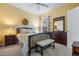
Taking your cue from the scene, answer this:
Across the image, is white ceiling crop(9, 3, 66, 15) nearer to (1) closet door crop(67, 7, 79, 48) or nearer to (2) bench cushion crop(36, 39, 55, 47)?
(1) closet door crop(67, 7, 79, 48)

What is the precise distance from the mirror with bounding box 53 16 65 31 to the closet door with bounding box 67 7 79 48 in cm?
11

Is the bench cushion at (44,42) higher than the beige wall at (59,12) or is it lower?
lower

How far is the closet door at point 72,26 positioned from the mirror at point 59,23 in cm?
11

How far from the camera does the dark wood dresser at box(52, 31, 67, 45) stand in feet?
5.98

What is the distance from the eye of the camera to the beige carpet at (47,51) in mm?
1686

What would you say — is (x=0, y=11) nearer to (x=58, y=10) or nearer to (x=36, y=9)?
(x=36, y=9)

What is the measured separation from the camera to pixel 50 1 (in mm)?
1606

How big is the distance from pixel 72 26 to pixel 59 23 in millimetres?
249

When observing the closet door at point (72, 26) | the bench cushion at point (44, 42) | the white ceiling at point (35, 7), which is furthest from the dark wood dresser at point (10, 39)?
the closet door at point (72, 26)

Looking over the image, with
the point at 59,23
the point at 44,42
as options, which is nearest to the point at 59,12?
the point at 59,23

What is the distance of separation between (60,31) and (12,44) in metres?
0.95

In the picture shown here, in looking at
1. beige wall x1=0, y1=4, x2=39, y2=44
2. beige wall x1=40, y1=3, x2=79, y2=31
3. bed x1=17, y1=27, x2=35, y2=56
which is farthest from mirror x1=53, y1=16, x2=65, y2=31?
bed x1=17, y1=27, x2=35, y2=56

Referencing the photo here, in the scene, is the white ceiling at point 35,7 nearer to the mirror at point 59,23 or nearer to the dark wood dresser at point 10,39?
the mirror at point 59,23

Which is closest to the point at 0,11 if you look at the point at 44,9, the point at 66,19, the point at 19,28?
the point at 19,28
